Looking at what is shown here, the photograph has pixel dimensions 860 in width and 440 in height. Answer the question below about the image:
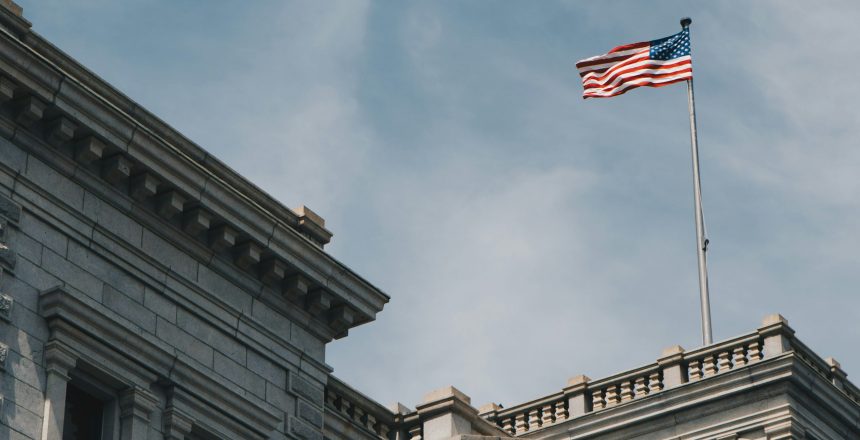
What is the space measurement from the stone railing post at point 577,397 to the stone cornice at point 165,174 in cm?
942

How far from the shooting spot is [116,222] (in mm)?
35188

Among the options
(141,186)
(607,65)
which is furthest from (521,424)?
(141,186)

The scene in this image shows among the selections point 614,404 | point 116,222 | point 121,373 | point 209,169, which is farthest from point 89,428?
point 614,404

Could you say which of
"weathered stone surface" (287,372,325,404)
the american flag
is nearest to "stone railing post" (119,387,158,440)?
"weathered stone surface" (287,372,325,404)

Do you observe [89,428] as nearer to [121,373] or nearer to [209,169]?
[121,373]

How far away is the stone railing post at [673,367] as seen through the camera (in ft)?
154

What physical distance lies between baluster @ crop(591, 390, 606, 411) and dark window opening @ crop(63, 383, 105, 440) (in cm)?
1644

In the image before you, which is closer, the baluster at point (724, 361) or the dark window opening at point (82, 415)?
the dark window opening at point (82, 415)

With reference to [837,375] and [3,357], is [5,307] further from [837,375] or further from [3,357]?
[837,375]

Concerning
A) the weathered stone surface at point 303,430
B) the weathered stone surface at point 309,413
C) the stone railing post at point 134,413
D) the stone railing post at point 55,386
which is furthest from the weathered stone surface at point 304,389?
the stone railing post at point 55,386

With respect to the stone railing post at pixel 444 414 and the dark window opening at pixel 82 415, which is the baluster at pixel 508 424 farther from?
the dark window opening at pixel 82 415

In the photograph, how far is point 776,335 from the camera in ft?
151

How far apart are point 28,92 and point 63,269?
9.31 feet

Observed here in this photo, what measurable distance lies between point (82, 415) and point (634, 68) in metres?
27.8
